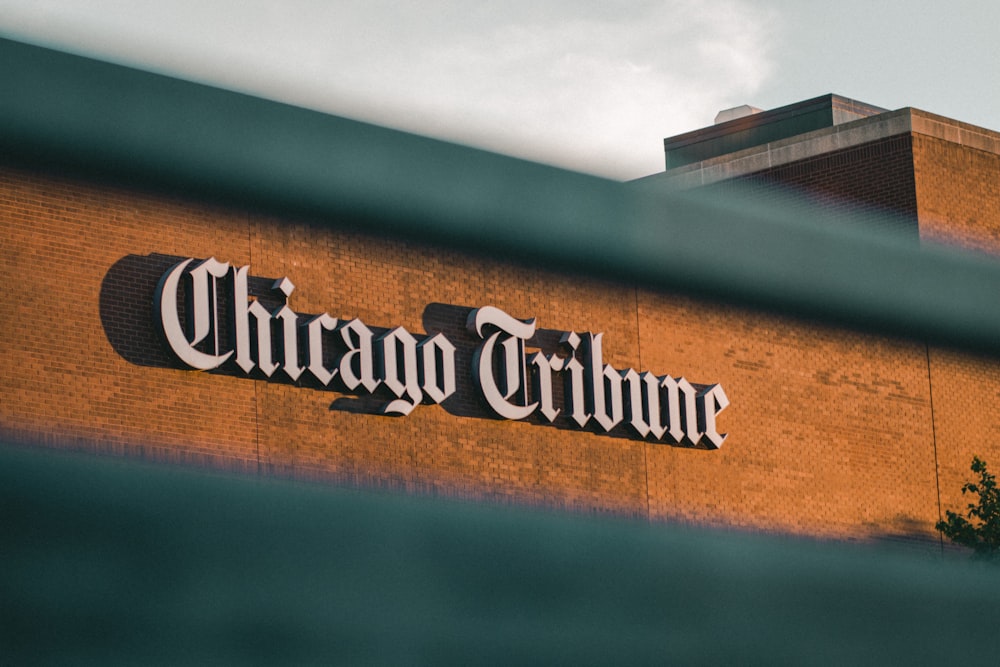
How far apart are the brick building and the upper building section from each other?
1919 millimetres

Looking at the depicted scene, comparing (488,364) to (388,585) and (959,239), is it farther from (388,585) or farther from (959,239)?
(959,239)

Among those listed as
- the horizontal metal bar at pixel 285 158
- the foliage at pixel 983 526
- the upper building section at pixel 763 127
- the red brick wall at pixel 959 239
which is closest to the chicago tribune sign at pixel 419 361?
the horizontal metal bar at pixel 285 158

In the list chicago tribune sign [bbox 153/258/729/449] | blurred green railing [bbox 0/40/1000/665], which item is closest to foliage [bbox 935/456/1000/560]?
blurred green railing [bbox 0/40/1000/665]

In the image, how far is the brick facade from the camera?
14.5 m

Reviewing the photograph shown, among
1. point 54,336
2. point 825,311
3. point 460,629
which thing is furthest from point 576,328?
point 825,311

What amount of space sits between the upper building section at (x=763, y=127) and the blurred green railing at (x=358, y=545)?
669 centimetres

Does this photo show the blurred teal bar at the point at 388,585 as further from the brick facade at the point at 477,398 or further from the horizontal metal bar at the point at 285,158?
the horizontal metal bar at the point at 285,158

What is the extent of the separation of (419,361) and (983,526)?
9.17 m

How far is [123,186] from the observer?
16031mm

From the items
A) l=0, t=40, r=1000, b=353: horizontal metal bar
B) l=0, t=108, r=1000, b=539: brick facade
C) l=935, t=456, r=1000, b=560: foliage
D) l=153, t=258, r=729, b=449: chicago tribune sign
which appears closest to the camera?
l=0, t=40, r=1000, b=353: horizontal metal bar

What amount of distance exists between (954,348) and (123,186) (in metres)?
13.3

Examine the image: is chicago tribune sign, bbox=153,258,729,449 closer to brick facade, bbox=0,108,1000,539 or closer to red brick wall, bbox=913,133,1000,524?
brick facade, bbox=0,108,1000,539

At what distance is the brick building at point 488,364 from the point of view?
14.7m

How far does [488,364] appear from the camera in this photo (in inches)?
709
